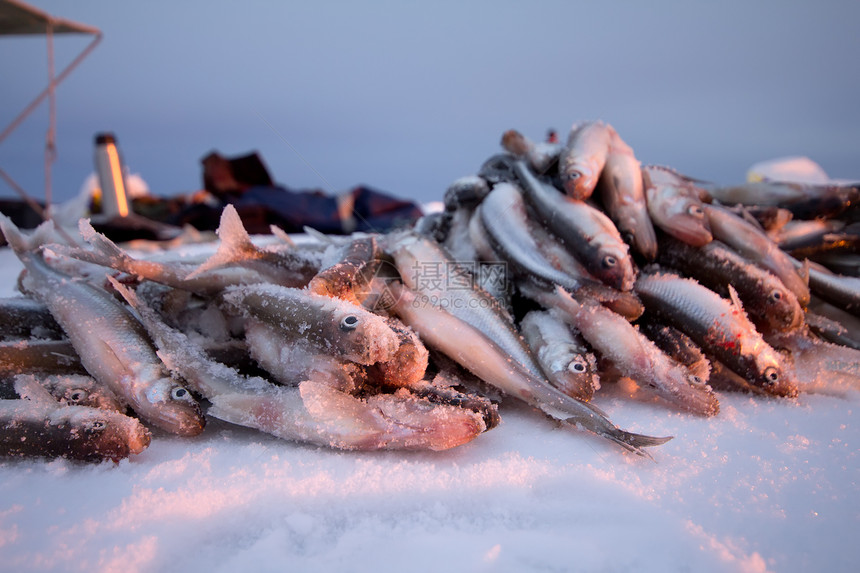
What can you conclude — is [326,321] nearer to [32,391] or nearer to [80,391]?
[80,391]

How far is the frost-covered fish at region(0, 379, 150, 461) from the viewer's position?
137 centimetres

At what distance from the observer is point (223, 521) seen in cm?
122

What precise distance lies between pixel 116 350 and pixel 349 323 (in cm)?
83

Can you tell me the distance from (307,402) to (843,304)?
2600 mm

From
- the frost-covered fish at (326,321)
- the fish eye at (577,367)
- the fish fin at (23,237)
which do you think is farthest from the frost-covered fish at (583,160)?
the fish fin at (23,237)

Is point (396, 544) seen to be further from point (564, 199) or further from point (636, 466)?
point (564, 199)

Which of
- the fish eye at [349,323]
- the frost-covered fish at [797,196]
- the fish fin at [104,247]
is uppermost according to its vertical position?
the frost-covered fish at [797,196]

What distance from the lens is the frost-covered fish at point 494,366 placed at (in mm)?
1507

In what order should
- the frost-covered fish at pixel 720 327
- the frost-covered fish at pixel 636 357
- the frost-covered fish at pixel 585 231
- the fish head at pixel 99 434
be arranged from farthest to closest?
1. the frost-covered fish at pixel 585 231
2. the frost-covered fish at pixel 720 327
3. the frost-covered fish at pixel 636 357
4. the fish head at pixel 99 434

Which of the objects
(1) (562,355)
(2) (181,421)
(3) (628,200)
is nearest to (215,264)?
(2) (181,421)

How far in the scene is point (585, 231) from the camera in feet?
7.01

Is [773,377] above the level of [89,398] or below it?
above

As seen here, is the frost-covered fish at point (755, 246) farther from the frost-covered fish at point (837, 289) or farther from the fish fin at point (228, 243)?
the fish fin at point (228, 243)

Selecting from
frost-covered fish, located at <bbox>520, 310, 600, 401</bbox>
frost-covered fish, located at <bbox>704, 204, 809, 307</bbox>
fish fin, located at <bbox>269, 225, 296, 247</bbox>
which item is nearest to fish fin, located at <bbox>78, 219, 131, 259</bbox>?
fish fin, located at <bbox>269, 225, 296, 247</bbox>
